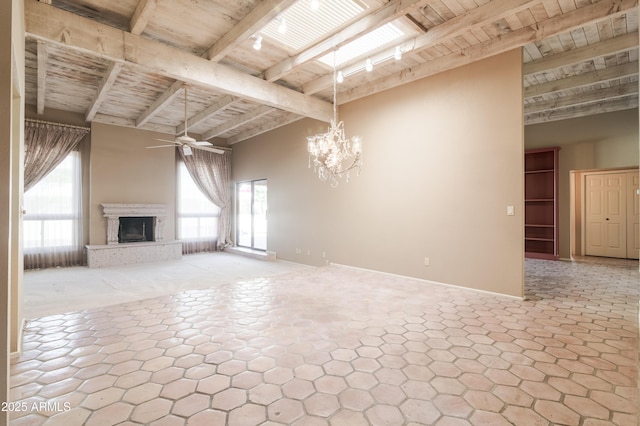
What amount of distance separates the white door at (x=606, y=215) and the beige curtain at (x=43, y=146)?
12.2 metres

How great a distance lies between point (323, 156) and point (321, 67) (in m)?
1.68

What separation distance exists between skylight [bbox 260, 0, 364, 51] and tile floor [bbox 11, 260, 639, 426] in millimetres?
3328

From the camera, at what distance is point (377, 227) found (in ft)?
17.6

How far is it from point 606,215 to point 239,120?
9051 millimetres

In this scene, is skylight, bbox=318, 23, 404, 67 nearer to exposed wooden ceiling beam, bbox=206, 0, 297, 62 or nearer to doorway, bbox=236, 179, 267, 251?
exposed wooden ceiling beam, bbox=206, 0, 297, 62

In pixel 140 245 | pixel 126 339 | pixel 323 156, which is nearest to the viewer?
pixel 126 339

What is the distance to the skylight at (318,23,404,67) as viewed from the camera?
3678 mm

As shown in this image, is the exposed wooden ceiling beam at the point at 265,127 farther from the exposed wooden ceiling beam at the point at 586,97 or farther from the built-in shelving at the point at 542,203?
the built-in shelving at the point at 542,203

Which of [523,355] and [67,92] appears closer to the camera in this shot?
[523,355]

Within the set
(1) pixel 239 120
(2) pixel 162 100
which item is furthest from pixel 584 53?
(2) pixel 162 100

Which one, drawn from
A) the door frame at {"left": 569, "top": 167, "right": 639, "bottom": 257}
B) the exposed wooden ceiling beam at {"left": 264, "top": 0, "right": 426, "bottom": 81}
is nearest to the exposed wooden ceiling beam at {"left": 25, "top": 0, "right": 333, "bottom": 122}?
the exposed wooden ceiling beam at {"left": 264, "top": 0, "right": 426, "bottom": 81}

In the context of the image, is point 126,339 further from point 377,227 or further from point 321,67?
point 321,67

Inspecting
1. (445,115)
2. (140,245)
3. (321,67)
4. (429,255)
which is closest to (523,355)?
(429,255)

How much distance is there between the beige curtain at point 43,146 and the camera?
600 centimetres
